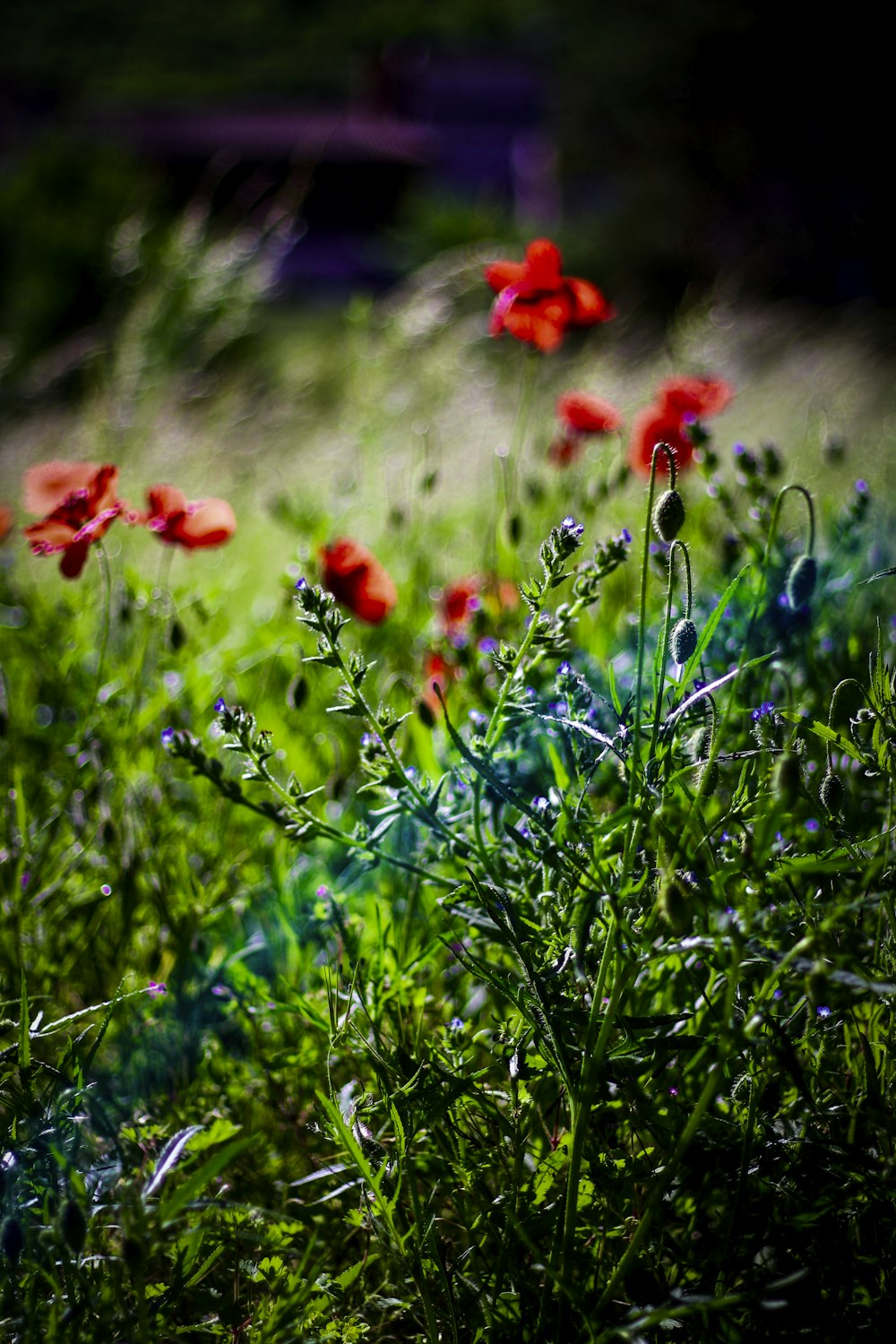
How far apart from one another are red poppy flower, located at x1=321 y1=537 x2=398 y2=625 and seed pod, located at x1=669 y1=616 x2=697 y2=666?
53 cm

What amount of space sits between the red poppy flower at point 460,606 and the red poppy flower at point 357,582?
0.09 m

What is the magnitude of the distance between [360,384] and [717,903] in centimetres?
140

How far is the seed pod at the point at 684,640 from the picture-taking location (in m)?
0.78

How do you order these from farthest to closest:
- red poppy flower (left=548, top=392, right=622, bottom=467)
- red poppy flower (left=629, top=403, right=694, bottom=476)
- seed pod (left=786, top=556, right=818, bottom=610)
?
1. red poppy flower (left=548, top=392, right=622, bottom=467)
2. red poppy flower (left=629, top=403, right=694, bottom=476)
3. seed pod (left=786, top=556, right=818, bottom=610)

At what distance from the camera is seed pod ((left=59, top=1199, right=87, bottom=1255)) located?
24.6 inches

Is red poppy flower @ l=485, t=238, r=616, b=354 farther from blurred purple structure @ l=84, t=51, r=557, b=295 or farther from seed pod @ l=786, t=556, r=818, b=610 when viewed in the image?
blurred purple structure @ l=84, t=51, r=557, b=295

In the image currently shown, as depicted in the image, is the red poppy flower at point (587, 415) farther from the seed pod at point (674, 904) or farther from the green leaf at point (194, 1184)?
the green leaf at point (194, 1184)

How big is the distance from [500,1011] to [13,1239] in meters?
0.44

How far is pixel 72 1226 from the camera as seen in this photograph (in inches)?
24.8

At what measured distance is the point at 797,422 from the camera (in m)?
2.82

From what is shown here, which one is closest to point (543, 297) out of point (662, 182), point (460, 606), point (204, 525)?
point (460, 606)

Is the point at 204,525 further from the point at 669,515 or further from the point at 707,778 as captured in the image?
the point at 707,778

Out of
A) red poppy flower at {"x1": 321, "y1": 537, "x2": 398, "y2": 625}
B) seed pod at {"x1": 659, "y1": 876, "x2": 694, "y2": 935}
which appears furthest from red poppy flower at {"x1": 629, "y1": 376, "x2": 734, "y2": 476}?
seed pod at {"x1": 659, "y1": 876, "x2": 694, "y2": 935}

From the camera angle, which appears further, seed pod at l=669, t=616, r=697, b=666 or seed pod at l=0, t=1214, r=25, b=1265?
seed pod at l=669, t=616, r=697, b=666
